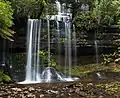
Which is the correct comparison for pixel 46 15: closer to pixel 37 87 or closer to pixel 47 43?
pixel 47 43

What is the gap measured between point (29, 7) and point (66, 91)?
948 cm

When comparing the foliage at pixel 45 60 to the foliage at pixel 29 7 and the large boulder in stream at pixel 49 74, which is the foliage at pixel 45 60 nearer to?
the large boulder in stream at pixel 49 74

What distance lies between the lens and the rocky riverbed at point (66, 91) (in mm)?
14062

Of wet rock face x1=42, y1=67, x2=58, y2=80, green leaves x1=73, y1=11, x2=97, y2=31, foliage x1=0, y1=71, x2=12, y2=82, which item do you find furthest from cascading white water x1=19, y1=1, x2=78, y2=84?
foliage x1=0, y1=71, x2=12, y2=82

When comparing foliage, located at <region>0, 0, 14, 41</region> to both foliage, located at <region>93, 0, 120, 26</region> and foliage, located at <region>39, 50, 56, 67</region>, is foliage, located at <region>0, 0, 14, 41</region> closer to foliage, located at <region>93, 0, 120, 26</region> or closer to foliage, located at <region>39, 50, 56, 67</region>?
foliage, located at <region>39, 50, 56, 67</region>

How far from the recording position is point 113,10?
24.0 m

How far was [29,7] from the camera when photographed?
22578 millimetres

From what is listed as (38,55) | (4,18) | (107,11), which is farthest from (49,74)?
(107,11)

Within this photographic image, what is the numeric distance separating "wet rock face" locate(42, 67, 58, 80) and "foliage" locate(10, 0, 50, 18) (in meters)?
4.63

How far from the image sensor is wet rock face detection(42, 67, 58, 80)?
66.4ft

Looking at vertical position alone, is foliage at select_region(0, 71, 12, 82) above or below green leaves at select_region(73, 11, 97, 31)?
below

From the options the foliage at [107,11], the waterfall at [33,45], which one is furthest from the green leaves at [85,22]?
the waterfall at [33,45]

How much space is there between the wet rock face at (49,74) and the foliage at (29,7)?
15.2 ft

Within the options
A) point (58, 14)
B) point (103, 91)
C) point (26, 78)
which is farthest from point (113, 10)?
point (103, 91)
